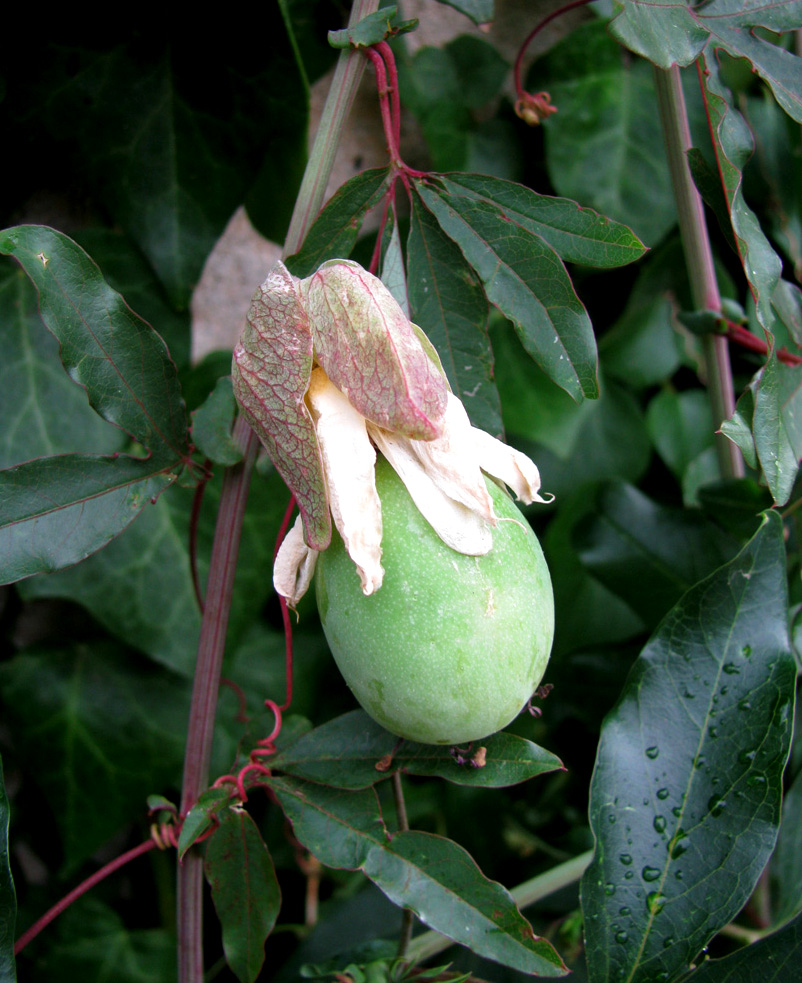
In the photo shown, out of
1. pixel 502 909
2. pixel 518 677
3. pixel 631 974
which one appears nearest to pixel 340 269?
pixel 518 677

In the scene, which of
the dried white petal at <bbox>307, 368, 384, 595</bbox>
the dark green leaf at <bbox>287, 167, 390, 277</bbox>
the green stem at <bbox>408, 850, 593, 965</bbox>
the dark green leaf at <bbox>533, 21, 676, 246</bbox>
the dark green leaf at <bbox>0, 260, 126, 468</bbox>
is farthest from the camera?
the dark green leaf at <bbox>533, 21, 676, 246</bbox>

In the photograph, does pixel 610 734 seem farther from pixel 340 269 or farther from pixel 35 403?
pixel 35 403

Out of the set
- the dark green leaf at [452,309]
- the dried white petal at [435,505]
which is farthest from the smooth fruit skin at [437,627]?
the dark green leaf at [452,309]

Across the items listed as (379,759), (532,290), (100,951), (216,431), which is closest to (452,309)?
(532,290)

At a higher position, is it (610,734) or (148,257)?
(148,257)

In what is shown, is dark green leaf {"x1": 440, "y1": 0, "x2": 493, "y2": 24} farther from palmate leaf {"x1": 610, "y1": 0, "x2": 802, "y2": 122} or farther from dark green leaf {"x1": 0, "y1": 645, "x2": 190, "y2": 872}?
dark green leaf {"x1": 0, "y1": 645, "x2": 190, "y2": 872}

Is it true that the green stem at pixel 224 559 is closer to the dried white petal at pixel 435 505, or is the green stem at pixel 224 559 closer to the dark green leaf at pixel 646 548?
the dried white petal at pixel 435 505

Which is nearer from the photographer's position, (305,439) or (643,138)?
(305,439)

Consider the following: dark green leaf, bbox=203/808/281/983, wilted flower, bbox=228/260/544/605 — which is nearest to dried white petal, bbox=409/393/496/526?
wilted flower, bbox=228/260/544/605
